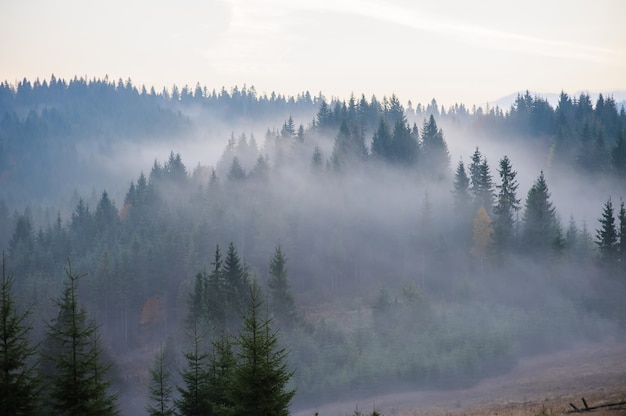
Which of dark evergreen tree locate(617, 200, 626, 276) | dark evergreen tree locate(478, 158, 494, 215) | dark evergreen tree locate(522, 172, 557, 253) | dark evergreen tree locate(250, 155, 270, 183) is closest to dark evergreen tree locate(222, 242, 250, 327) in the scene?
dark evergreen tree locate(522, 172, 557, 253)

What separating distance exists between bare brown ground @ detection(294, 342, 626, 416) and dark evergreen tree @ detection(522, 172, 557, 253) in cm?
1769

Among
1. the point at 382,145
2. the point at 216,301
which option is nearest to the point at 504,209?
the point at 382,145

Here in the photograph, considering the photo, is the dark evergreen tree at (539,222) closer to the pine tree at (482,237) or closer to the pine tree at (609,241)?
the pine tree at (482,237)

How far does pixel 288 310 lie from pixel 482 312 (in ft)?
80.3

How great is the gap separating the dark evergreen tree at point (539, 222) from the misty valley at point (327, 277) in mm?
289

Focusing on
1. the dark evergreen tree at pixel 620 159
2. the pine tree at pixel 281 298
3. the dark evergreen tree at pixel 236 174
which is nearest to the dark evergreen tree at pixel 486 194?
the dark evergreen tree at pixel 620 159

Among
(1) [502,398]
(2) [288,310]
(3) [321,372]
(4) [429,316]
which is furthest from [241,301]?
(1) [502,398]

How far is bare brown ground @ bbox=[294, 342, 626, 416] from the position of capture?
35375 millimetres

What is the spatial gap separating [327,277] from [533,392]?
145 feet

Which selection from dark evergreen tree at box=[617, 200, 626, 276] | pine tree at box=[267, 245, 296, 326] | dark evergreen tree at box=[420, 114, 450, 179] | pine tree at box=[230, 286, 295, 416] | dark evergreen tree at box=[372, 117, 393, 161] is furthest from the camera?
dark evergreen tree at box=[372, 117, 393, 161]

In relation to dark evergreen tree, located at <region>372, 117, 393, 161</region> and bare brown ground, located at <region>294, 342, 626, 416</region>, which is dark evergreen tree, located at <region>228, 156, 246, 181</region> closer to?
dark evergreen tree, located at <region>372, 117, 393, 161</region>

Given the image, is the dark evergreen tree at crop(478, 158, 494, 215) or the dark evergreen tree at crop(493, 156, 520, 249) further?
the dark evergreen tree at crop(478, 158, 494, 215)

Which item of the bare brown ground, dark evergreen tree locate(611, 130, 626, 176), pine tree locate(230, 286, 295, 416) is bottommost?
the bare brown ground

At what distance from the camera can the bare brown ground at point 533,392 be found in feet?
116
